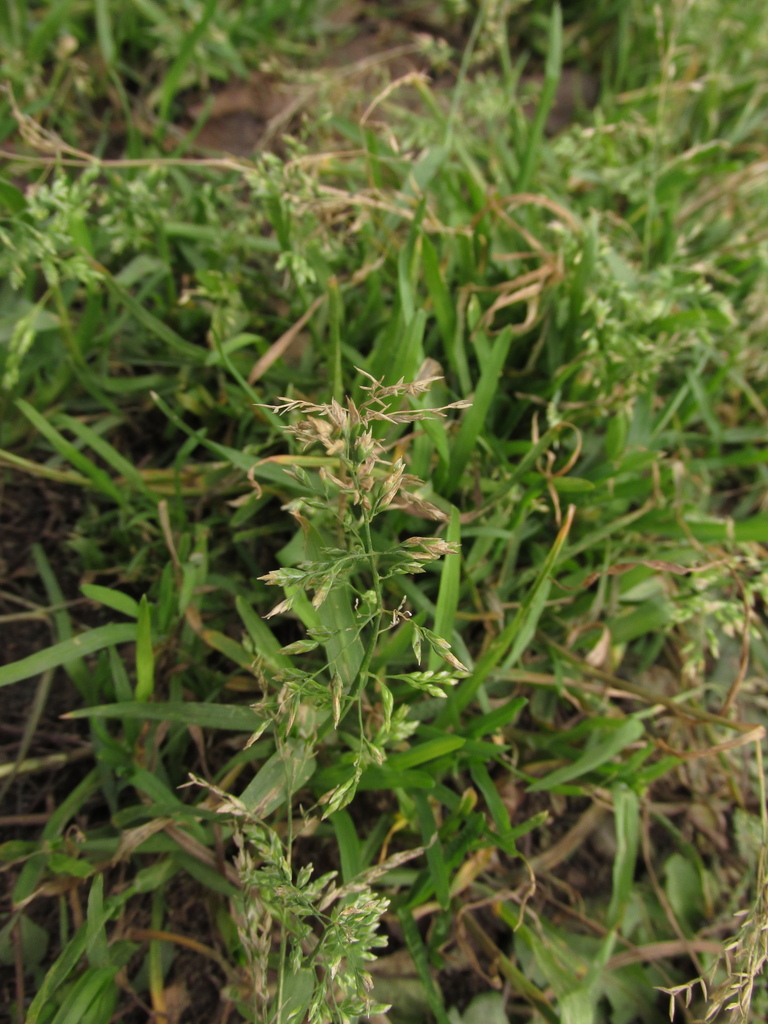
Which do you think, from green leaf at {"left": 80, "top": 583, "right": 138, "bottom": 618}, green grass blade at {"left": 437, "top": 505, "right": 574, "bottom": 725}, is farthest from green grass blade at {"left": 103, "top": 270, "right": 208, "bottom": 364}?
green grass blade at {"left": 437, "top": 505, "right": 574, "bottom": 725}

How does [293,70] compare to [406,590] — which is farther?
[293,70]

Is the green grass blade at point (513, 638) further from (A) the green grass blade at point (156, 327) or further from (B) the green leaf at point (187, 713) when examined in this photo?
(A) the green grass blade at point (156, 327)

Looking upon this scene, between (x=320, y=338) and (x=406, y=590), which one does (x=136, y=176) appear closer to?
(x=320, y=338)

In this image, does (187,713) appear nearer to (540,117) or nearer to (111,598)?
(111,598)

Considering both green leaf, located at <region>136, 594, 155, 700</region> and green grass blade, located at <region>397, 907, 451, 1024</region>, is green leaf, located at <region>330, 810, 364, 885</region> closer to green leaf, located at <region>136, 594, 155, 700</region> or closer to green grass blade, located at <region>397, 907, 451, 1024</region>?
green grass blade, located at <region>397, 907, 451, 1024</region>

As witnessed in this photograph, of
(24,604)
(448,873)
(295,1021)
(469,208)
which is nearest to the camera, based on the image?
(295,1021)

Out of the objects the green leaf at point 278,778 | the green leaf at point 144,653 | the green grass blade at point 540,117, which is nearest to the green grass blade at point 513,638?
the green leaf at point 278,778

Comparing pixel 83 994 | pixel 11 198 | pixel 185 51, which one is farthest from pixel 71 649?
pixel 185 51

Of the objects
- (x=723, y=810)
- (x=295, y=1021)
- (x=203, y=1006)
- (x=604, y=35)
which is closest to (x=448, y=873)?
(x=295, y=1021)
